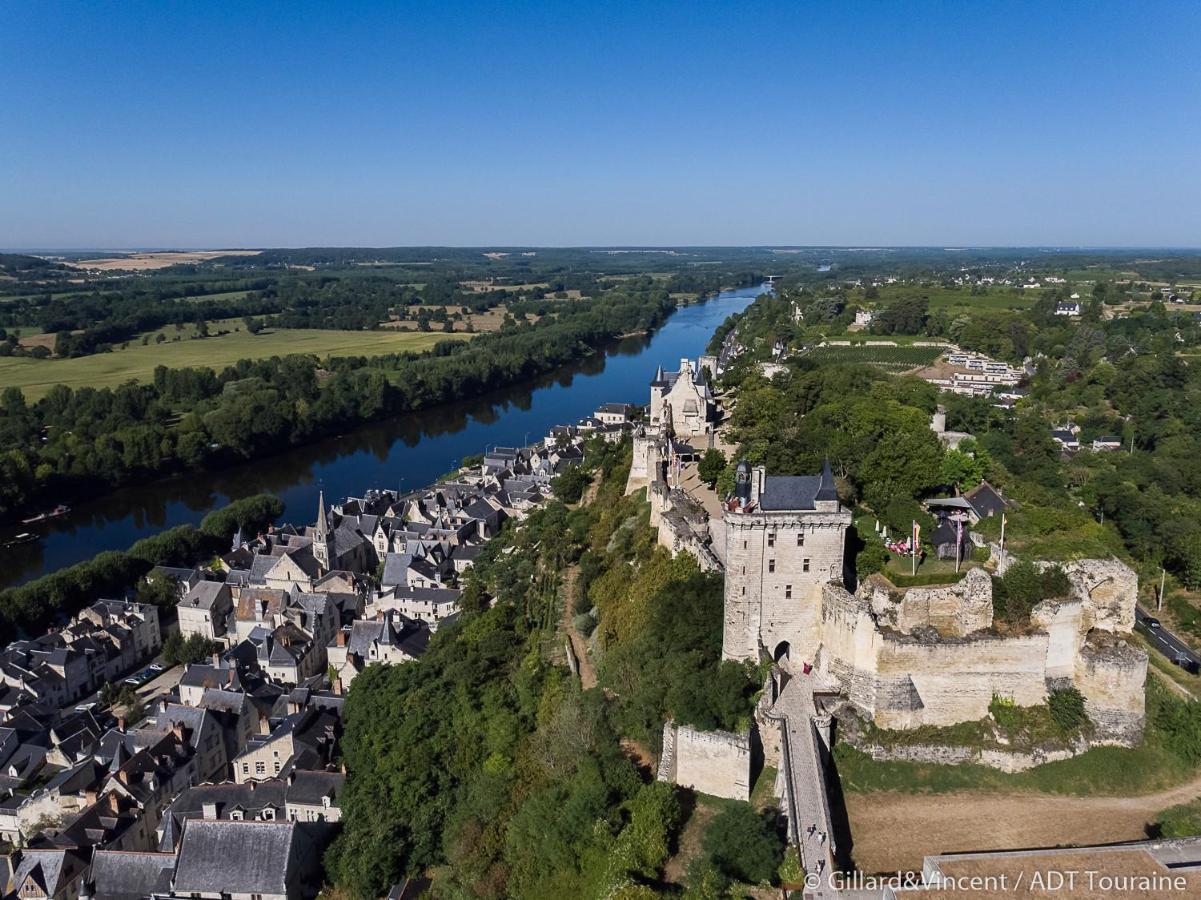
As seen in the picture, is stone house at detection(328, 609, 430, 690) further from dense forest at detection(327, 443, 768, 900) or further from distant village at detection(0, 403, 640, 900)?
dense forest at detection(327, 443, 768, 900)

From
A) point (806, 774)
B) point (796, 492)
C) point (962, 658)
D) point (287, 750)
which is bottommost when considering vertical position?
point (287, 750)

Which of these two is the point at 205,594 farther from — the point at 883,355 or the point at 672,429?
the point at 883,355

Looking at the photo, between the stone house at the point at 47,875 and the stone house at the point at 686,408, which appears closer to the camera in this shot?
the stone house at the point at 47,875

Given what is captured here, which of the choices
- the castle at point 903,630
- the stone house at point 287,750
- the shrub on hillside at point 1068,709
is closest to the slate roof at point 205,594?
the stone house at point 287,750

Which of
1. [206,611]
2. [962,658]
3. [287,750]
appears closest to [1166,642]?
[962,658]

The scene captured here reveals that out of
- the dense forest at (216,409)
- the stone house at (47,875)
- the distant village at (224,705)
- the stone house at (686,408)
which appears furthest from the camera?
the dense forest at (216,409)

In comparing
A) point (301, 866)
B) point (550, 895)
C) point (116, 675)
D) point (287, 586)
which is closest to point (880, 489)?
point (550, 895)

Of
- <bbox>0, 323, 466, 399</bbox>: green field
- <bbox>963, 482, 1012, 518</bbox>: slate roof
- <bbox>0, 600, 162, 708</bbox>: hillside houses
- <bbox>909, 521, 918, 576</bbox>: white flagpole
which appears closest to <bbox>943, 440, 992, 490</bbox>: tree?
<bbox>963, 482, 1012, 518</bbox>: slate roof

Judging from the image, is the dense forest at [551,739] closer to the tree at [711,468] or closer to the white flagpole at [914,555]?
the tree at [711,468]
